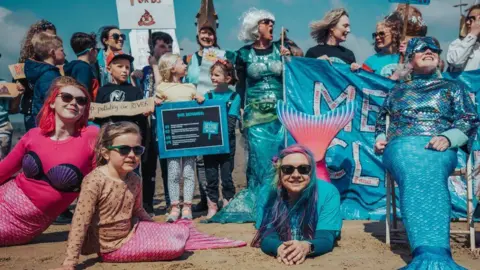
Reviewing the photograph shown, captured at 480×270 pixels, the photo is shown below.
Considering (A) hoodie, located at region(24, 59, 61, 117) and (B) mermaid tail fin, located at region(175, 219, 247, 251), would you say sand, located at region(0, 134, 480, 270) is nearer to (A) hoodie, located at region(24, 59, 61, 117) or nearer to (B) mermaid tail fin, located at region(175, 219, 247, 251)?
(B) mermaid tail fin, located at region(175, 219, 247, 251)

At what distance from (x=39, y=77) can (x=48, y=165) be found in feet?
5.78

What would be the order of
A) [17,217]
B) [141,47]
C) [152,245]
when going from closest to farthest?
[152,245] < [17,217] < [141,47]

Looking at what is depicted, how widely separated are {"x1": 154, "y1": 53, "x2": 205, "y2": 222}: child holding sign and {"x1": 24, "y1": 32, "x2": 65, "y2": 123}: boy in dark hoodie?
3.73ft

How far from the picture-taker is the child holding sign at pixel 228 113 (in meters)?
5.82

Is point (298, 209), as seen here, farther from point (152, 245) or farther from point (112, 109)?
point (112, 109)

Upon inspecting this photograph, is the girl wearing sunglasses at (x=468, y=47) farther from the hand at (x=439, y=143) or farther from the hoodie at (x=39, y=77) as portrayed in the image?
the hoodie at (x=39, y=77)

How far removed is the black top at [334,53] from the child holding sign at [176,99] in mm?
1480

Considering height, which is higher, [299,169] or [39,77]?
[39,77]

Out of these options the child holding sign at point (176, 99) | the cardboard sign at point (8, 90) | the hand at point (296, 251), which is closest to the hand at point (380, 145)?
the hand at point (296, 251)

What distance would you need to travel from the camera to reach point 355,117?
5.91 m

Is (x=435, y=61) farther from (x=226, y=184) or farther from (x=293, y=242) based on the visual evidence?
(x=226, y=184)

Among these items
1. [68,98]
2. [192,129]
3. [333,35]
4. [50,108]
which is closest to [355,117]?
[333,35]

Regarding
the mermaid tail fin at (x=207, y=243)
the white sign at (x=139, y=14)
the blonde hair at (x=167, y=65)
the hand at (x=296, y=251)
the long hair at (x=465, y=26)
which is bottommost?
the mermaid tail fin at (x=207, y=243)

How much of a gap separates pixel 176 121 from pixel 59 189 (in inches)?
64.9
